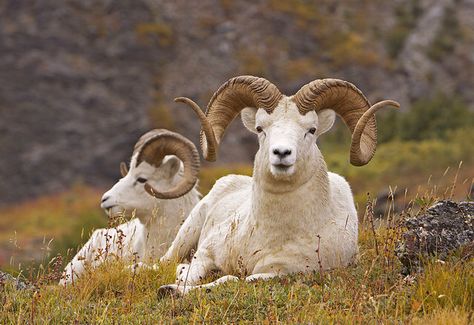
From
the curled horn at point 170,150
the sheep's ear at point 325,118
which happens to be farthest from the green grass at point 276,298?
the curled horn at point 170,150

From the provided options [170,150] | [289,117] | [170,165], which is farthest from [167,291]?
[170,165]

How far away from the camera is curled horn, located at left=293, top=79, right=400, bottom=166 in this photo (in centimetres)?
944

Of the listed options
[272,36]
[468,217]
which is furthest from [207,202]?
[272,36]

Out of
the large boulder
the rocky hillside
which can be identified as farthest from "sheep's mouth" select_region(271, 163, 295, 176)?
the rocky hillside

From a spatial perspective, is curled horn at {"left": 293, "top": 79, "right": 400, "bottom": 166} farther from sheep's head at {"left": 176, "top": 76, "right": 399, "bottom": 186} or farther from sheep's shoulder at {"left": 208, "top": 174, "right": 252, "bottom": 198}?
sheep's shoulder at {"left": 208, "top": 174, "right": 252, "bottom": 198}

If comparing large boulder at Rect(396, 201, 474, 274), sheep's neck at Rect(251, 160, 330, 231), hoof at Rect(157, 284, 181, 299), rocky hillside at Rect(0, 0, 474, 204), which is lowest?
rocky hillside at Rect(0, 0, 474, 204)

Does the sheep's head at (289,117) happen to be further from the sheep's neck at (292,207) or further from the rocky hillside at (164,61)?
the rocky hillside at (164,61)

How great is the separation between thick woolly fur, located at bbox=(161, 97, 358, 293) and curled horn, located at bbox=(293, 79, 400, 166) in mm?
132

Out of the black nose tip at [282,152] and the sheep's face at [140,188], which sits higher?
the black nose tip at [282,152]

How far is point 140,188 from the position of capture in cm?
1364

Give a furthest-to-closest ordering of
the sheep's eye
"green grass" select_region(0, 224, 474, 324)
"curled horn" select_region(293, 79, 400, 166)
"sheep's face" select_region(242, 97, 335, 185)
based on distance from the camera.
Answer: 1. the sheep's eye
2. "curled horn" select_region(293, 79, 400, 166)
3. "sheep's face" select_region(242, 97, 335, 185)
4. "green grass" select_region(0, 224, 474, 324)

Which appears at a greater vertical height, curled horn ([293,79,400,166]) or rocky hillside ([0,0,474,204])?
curled horn ([293,79,400,166])

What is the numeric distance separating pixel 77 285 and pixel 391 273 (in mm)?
3094

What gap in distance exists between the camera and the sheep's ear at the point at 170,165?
13945 millimetres
